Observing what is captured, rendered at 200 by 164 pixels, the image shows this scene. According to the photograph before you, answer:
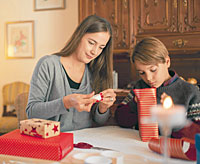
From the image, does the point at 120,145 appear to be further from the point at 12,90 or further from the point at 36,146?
the point at 12,90

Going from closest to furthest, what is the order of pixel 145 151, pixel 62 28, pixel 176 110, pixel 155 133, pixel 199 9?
pixel 176 110 → pixel 145 151 → pixel 155 133 → pixel 199 9 → pixel 62 28

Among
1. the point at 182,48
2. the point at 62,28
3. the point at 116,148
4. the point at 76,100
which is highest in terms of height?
the point at 62,28

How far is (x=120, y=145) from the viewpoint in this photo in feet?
3.18

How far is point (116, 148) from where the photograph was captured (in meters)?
0.92

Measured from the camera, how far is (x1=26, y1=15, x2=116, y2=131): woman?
1.33 m

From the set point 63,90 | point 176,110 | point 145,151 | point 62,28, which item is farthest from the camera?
point 62,28

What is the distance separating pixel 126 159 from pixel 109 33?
Result: 3.12 ft

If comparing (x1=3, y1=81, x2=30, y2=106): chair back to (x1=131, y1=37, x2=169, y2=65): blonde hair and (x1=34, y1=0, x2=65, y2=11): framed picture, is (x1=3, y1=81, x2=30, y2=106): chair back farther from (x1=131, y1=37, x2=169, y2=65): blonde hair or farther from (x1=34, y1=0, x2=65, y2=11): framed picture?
(x1=131, y1=37, x2=169, y2=65): blonde hair

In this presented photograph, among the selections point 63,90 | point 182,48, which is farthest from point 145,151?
point 182,48

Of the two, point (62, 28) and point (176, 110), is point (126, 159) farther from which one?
point (62, 28)

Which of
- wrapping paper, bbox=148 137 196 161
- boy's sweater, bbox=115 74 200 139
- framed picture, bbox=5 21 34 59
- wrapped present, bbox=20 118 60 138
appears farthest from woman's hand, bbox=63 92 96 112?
framed picture, bbox=5 21 34 59

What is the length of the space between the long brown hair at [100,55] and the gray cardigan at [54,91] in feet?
0.34

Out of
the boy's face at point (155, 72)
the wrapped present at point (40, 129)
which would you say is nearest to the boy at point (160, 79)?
the boy's face at point (155, 72)

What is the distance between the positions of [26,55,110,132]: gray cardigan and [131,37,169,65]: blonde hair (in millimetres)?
446
